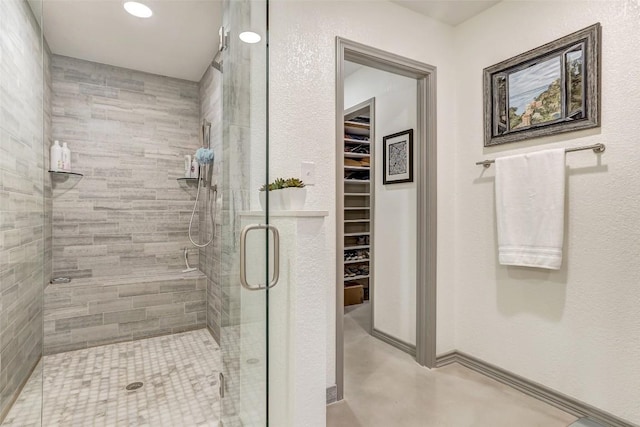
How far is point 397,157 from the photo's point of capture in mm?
2725

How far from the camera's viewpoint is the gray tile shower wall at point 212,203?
2.83 meters

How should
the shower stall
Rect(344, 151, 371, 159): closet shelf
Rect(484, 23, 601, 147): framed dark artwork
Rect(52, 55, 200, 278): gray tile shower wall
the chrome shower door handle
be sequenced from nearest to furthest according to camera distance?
the chrome shower door handle, the shower stall, Rect(484, 23, 601, 147): framed dark artwork, Rect(52, 55, 200, 278): gray tile shower wall, Rect(344, 151, 371, 159): closet shelf

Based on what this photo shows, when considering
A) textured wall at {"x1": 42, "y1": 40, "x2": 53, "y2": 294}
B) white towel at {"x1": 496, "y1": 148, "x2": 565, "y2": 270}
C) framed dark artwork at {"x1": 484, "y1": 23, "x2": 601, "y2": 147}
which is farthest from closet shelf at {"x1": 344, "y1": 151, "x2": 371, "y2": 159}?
textured wall at {"x1": 42, "y1": 40, "x2": 53, "y2": 294}

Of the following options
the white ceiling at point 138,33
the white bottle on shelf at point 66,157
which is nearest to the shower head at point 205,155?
the white ceiling at point 138,33

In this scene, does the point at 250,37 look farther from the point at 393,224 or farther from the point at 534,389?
the point at 534,389

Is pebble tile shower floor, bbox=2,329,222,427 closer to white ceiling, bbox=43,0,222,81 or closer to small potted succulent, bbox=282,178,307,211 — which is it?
small potted succulent, bbox=282,178,307,211

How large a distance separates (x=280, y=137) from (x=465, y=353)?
2.05 meters

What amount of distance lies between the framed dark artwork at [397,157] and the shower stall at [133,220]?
1.46 metres

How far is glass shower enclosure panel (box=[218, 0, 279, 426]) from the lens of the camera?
1101 mm

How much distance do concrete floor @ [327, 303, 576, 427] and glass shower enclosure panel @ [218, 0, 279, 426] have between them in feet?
2.43

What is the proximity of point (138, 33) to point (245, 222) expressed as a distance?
230 cm

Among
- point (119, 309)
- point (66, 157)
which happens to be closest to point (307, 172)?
point (119, 309)

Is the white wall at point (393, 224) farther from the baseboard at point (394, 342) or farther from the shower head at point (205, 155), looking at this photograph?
the shower head at point (205, 155)

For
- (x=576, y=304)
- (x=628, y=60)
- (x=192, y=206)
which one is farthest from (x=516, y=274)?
(x=192, y=206)
